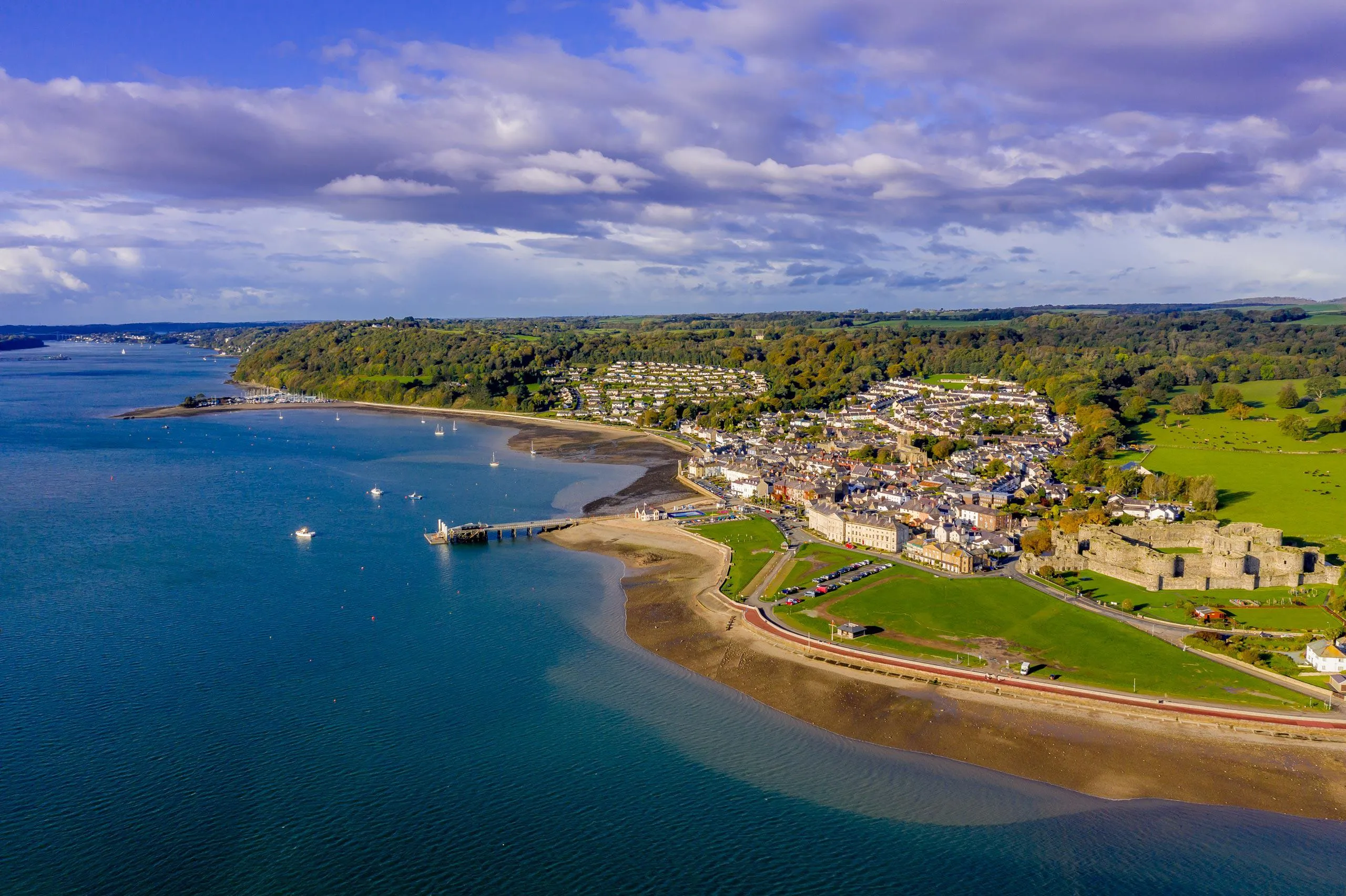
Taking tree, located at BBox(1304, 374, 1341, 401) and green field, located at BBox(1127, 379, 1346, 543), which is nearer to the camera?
green field, located at BBox(1127, 379, 1346, 543)

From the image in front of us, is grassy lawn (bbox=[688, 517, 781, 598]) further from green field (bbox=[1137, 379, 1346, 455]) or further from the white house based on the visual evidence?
green field (bbox=[1137, 379, 1346, 455])

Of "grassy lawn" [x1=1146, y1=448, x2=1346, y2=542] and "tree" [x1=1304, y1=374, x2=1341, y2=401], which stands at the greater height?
"tree" [x1=1304, y1=374, x2=1341, y2=401]

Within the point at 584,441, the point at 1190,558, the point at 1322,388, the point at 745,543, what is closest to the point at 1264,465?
the point at 1190,558

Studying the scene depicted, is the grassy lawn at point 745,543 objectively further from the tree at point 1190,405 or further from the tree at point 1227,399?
the tree at point 1227,399

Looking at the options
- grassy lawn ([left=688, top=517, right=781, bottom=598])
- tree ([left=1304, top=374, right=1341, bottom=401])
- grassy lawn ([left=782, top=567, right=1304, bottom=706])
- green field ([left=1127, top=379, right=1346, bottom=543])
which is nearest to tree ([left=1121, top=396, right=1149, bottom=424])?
green field ([left=1127, top=379, right=1346, bottom=543])

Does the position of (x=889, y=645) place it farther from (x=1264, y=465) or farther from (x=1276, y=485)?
(x=1264, y=465)

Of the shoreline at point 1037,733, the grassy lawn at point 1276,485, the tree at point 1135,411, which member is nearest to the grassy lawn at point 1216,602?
the shoreline at point 1037,733

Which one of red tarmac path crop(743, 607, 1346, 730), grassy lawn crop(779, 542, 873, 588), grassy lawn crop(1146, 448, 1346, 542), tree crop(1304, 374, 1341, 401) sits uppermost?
tree crop(1304, 374, 1341, 401)

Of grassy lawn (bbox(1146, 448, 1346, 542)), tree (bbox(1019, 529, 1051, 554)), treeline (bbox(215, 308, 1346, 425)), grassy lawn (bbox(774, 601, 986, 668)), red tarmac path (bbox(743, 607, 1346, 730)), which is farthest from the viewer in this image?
treeline (bbox(215, 308, 1346, 425))
